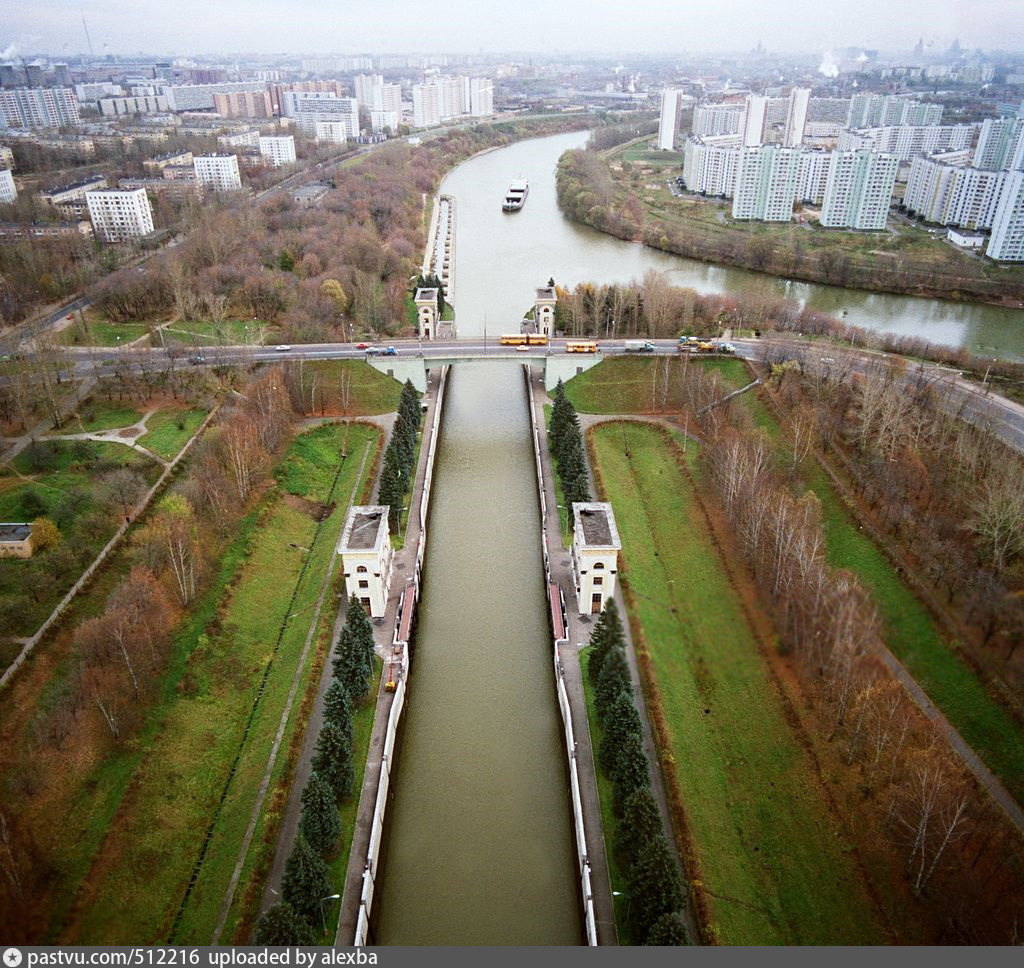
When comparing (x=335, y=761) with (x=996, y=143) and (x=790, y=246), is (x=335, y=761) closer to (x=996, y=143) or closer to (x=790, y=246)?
(x=790, y=246)

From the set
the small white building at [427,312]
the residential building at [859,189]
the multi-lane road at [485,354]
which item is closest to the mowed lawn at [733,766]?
Answer: the multi-lane road at [485,354]

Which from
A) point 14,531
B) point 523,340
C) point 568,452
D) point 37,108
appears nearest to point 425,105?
point 37,108

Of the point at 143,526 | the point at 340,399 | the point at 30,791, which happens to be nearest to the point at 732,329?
the point at 340,399

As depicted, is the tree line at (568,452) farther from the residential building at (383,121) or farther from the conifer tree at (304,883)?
the residential building at (383,121)

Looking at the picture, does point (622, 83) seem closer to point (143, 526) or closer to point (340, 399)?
point (340, 399)

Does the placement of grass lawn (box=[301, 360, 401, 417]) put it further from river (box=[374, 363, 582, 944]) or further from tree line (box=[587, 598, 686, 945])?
tree line (box=[587, 598, 686, 945])

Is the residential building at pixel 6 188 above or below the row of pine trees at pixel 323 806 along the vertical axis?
above
